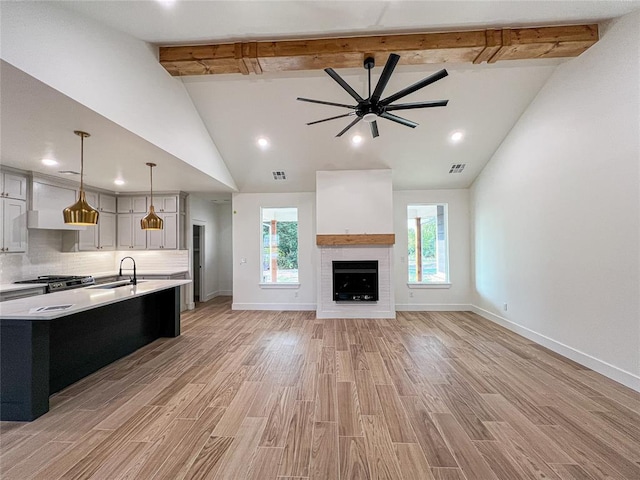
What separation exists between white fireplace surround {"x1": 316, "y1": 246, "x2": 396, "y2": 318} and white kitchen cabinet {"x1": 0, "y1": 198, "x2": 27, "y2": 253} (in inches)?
193

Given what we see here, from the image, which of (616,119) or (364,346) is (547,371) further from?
(616,119)

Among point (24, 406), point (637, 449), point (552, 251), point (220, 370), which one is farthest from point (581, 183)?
point (24, 406)

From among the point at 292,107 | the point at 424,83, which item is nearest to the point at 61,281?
the point at 292,107

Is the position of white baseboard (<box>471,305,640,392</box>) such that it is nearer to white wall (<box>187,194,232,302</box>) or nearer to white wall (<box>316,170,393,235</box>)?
white wall (<box>316,170,393,235</box>)

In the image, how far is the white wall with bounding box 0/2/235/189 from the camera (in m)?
1.91

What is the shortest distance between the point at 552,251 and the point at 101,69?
5.54 metres

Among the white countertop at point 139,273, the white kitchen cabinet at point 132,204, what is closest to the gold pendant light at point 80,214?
the white countertop at point 139,273

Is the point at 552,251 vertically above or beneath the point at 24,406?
above

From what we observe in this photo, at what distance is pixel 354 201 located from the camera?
5.82m

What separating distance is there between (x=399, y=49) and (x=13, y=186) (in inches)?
230

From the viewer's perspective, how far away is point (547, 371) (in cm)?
319

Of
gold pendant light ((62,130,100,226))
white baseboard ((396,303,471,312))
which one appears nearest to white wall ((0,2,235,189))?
gold pendant light ((62,130,100,226))

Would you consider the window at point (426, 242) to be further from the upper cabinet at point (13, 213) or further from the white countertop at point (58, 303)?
the upper cabinet at point (13, 213)

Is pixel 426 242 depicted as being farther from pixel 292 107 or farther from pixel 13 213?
pixel 13 213
